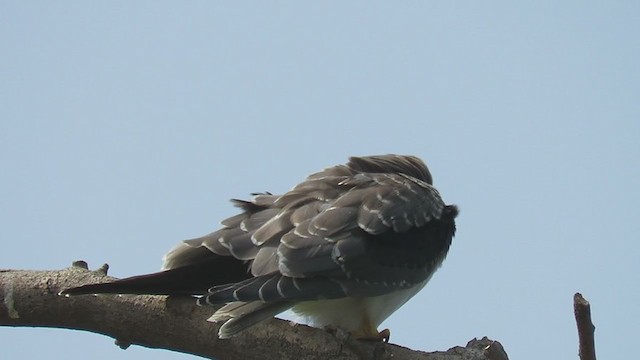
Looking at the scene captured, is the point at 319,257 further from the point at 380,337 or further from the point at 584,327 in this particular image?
the point at 584,327

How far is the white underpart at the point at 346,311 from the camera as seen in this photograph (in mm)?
6207

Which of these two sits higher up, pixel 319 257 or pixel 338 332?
pixel 319 257

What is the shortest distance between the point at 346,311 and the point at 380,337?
0.99 feet

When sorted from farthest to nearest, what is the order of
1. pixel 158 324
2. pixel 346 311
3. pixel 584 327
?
1. pixel 346 311
2. pixel 158 324
3. pixel 584 327

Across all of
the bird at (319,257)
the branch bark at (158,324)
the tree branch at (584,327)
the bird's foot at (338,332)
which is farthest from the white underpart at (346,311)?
the tree branch at (584,327)

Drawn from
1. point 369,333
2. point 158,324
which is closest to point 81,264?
point 158,324

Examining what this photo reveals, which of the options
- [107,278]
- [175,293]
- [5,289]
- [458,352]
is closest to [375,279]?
[458,352]

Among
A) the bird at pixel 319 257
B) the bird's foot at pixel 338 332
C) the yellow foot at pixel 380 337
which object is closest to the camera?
the bird at pixel 319 257

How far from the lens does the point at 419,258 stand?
21.7ft

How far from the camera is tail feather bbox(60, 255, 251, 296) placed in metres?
5.32

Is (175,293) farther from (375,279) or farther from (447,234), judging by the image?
(447,234)

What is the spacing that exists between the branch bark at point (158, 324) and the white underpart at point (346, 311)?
0.43 metres

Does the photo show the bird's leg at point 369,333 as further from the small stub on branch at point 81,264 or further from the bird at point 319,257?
the small stub on branch at point 81,264

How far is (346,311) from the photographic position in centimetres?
630
